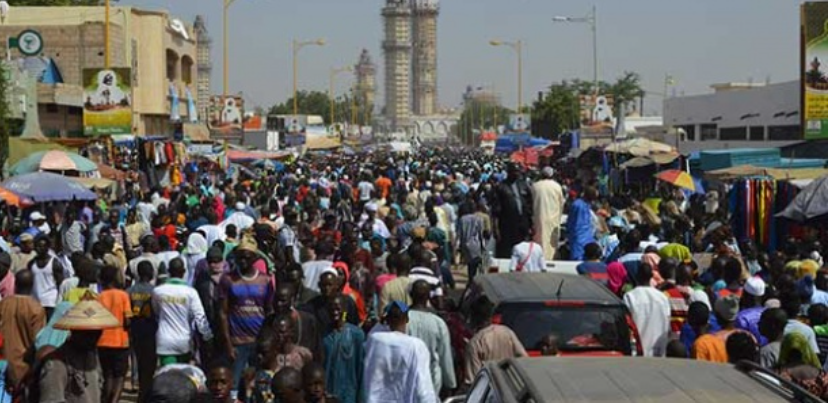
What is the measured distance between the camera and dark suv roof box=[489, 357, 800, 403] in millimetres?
5078

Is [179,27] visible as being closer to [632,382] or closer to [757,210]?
[757,210]

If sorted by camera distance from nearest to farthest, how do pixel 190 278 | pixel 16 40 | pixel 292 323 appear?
1. pixel 292 323
2. pixel 190 278
3. pixel 16 40

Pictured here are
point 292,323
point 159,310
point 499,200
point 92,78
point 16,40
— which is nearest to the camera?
point 292,323

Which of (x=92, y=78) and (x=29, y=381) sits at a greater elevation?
(x=92, y=78)

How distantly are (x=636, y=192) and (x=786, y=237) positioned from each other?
13.8 meters

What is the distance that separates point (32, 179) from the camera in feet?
65.0

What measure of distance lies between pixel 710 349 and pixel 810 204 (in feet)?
27.1

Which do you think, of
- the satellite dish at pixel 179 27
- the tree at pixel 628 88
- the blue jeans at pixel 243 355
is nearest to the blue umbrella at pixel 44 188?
the blue jeans at pixel 243 355

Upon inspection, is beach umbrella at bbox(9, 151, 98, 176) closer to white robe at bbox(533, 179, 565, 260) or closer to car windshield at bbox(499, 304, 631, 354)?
white robe at bbox(533, 179, 565, 260)

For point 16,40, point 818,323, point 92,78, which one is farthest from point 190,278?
point 16,40

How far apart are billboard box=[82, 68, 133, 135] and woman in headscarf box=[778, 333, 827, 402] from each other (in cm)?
2537

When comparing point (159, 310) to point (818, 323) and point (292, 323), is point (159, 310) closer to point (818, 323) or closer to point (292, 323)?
point (292, 323)

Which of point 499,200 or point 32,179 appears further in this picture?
point 32,179

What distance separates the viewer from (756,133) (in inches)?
1710
